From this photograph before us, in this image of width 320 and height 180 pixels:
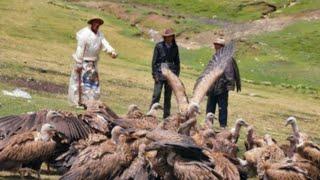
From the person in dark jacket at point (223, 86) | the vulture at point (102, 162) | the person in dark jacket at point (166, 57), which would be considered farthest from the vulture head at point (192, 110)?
the person in dark jacket at point (223, 86)

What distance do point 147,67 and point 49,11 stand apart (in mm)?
11475

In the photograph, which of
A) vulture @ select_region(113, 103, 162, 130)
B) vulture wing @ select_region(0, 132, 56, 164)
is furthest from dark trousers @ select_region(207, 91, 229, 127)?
vulture wing @ select_region(0, 132, 56, 164)

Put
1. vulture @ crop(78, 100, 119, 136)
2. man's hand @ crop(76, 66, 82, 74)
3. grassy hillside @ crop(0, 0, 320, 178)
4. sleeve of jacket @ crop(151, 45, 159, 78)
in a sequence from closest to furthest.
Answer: vulture @ crop(78, 100, 119, 136), sleeve of jacket @ crop(151, 45, 159, 78), man's hand @ crop(76, 66, 82, 74), grassy hillside @ crop(0, 0, 320, 178)

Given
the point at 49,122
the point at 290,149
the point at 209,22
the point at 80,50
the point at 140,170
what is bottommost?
the point at 290,149

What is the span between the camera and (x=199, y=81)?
15375 mm

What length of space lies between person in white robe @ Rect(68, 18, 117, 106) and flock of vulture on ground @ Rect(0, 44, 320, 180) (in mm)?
3164

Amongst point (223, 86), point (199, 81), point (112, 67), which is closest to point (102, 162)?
point (199, 81)

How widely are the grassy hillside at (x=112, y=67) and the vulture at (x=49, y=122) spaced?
3786mm

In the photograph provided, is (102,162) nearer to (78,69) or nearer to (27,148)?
(27,148)

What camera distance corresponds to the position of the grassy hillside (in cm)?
2114

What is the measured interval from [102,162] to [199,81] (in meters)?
5.01

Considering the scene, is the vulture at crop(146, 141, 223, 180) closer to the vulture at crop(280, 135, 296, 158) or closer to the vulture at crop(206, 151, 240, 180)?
the vulture at crop(206, 151, 240, 180)

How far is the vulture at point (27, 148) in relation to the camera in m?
11.2

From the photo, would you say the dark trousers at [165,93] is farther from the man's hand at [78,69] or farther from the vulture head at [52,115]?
the vulture head at [52,115]
